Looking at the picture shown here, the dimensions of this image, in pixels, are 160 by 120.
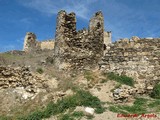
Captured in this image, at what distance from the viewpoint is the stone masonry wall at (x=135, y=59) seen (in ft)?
50.6

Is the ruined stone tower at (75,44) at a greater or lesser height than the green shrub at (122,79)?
greater

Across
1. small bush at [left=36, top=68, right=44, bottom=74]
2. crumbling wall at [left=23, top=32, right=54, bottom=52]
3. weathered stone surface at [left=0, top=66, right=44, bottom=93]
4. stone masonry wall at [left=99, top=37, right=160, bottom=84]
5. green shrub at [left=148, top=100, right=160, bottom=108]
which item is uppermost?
crumbling wall at [left=23, top=32, right=54, bottom=52]

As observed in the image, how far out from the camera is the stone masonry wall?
50.6 ft

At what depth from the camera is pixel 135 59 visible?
15891 mm

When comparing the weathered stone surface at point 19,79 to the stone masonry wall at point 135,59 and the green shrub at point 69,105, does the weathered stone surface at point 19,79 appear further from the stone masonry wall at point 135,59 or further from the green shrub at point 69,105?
the stone masonry wall at point 135,59

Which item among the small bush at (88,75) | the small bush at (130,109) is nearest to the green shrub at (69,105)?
the small bush at (130,109)

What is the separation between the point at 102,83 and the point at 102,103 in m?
1.88

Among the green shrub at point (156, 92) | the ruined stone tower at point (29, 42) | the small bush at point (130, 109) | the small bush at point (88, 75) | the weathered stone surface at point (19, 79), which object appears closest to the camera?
the small bush at point (130, 109)

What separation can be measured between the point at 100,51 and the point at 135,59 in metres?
1.98

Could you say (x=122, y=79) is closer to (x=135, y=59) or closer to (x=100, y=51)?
(x=135, y=59)

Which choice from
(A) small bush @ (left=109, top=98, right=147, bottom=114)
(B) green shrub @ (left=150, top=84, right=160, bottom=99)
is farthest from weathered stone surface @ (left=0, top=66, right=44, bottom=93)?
(B) green shrub @ (left=150, top=84, right=160, bottom=99)

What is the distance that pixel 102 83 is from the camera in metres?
14.6

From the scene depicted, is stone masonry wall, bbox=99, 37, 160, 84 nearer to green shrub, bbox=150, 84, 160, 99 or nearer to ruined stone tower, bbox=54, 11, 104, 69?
ruined stone tower, bbox=54, 11, 104, 69

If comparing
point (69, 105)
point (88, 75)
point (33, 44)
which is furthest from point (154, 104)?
point (33, 44)
